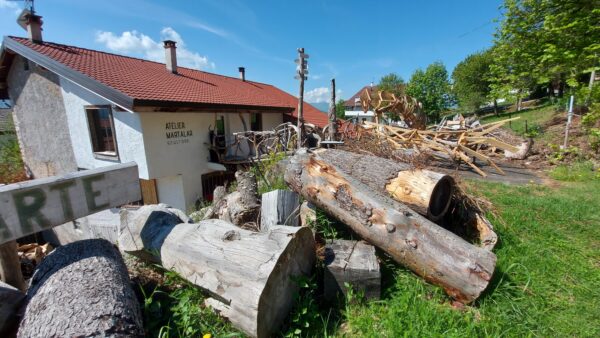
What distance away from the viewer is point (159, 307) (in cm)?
223

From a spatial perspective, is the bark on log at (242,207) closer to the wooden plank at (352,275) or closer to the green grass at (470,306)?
the green grass at (470,306)

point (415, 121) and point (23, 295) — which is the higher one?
point (415, 121)

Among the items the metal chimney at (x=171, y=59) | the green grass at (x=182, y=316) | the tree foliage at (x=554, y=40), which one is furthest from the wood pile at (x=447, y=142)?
the metal chimney at (x=171, y=59)

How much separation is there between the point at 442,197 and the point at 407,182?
2.07ft

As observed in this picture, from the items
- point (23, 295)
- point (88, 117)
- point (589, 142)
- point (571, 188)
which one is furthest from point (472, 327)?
point (88, 117)

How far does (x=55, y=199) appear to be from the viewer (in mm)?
2176

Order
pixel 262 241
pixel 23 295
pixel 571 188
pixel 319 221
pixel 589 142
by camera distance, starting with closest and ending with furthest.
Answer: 1. pixel 23 295
2. pixel 262 241
3. pixel 319 221
4. pixel 571 188
5. pixel 589 142

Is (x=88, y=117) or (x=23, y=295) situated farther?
(x=88, y=117)

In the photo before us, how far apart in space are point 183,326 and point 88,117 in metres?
9.51

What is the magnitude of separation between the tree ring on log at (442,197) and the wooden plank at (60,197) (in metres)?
3.48

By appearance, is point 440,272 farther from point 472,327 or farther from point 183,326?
point 183,326

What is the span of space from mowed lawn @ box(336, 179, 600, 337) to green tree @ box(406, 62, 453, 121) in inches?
1384

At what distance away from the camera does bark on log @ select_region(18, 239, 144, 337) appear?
162 centimetres

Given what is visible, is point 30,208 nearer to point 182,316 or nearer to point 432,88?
point 182,316
